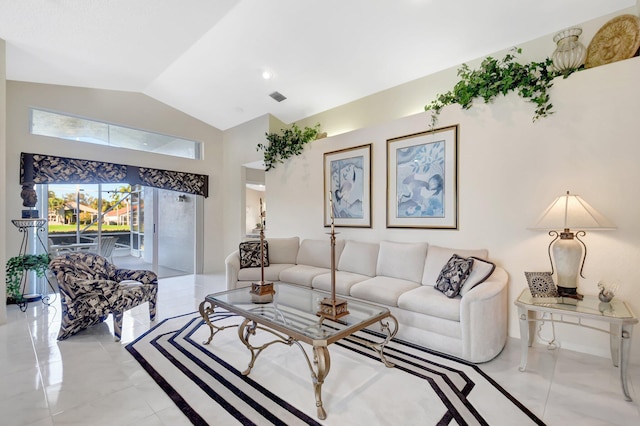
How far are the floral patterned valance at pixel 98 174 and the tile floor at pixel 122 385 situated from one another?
226cm

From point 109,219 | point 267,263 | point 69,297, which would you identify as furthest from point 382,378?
point 109,219

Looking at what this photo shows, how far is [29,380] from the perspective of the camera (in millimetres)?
2211

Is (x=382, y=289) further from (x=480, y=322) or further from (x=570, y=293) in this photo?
(x=570, y=293)

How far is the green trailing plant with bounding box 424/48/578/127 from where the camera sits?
2801 millimetres

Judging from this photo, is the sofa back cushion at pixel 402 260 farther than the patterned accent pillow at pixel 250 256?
No

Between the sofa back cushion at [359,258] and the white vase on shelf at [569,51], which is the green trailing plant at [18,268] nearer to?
the sofa back cushion at [359,258]

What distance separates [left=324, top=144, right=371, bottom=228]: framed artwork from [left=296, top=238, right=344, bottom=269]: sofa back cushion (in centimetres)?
40

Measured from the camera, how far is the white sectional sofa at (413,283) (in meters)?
2.46

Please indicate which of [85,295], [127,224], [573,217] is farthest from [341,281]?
[127,224]

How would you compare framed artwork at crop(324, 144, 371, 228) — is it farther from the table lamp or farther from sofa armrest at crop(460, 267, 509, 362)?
the table lamp

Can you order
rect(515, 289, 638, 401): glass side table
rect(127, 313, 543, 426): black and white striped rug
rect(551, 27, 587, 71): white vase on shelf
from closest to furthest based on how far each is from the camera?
rect(127, 313, 543, 426): black and white striped rug → rect(515, 289, 638, 401): glass side table → rect(551, 27, 587, 71): white vase on shelf

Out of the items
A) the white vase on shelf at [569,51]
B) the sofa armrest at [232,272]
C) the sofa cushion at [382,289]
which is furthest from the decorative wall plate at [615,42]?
the sofa armrest at [232,272]

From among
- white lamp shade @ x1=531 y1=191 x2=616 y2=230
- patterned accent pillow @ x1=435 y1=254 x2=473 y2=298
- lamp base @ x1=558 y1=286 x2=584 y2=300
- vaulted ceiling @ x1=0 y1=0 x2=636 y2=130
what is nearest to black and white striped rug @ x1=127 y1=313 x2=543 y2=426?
patterned accent pillow @ x1=435 y1=254 x2=473 y2=298

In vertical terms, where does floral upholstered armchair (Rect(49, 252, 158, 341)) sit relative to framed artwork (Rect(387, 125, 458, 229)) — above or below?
below
